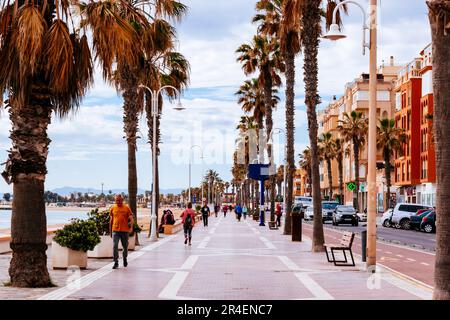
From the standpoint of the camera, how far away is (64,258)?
1973cm

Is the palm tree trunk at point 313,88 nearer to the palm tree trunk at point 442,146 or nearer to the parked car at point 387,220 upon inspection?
the palm tree trunk at point 442,146

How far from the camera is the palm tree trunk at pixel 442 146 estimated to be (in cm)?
1229

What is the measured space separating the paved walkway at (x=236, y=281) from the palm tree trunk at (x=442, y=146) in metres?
2.09

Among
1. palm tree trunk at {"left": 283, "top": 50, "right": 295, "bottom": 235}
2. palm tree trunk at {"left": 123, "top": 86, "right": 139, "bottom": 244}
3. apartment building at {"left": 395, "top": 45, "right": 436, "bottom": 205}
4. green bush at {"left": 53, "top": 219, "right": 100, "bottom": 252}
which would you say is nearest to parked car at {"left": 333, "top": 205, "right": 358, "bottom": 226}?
palm tree trunk at {"left": 283, "top": 50, "right": 295, "bottom": 235}

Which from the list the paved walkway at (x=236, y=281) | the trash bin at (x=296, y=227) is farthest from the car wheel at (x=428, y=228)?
the paved walkway at (x=236, y=281)

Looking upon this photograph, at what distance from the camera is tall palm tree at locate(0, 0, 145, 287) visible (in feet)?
49.9

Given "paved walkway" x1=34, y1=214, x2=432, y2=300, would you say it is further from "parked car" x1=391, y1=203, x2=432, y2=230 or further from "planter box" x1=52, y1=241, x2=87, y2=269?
"parked car" x1=391, y1=203, x2=432, y2=230

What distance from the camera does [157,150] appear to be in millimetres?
42906

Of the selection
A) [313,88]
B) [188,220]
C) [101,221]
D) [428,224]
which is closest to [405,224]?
[428,224]

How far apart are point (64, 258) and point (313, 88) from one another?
43.5 feet

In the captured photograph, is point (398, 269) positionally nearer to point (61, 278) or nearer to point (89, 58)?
point (61, 278)

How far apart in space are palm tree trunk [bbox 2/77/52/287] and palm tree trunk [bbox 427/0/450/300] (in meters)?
7.46

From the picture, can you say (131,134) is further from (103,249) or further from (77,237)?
(77,237)
